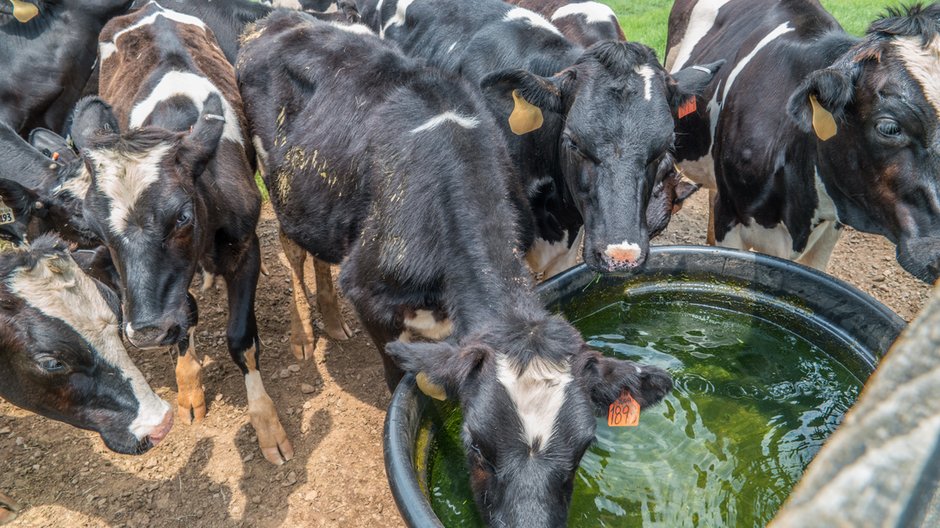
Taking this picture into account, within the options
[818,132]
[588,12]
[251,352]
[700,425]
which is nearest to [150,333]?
[251,352]

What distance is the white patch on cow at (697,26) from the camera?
17.9 feet

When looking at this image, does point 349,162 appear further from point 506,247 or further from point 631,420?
point 631,420

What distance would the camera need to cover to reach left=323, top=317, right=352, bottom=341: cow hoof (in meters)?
4.71

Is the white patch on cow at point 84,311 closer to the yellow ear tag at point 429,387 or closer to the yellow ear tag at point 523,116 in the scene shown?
the yellow ear tag at point 429,387

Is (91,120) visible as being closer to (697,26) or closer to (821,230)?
(821,230)

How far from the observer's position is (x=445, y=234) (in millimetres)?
2891

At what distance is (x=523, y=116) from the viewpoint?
3.64 m

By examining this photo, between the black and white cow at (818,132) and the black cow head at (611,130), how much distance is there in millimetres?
540

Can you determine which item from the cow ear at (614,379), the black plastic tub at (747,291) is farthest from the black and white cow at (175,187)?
the cow ear at (614,379)

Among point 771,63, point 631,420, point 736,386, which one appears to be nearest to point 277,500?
point 631,420

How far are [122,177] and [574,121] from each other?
2139 mm

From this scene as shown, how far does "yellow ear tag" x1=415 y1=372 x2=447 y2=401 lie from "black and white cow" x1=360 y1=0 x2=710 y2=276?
1007mm

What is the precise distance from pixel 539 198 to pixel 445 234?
1336mm

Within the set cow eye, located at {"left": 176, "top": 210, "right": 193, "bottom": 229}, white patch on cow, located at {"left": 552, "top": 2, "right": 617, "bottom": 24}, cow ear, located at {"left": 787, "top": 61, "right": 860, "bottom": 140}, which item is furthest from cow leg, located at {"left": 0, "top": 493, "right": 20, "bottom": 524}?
white patch on cow, located at {"left": 552, "top": 2, "right": 617, "bottom": 24}
